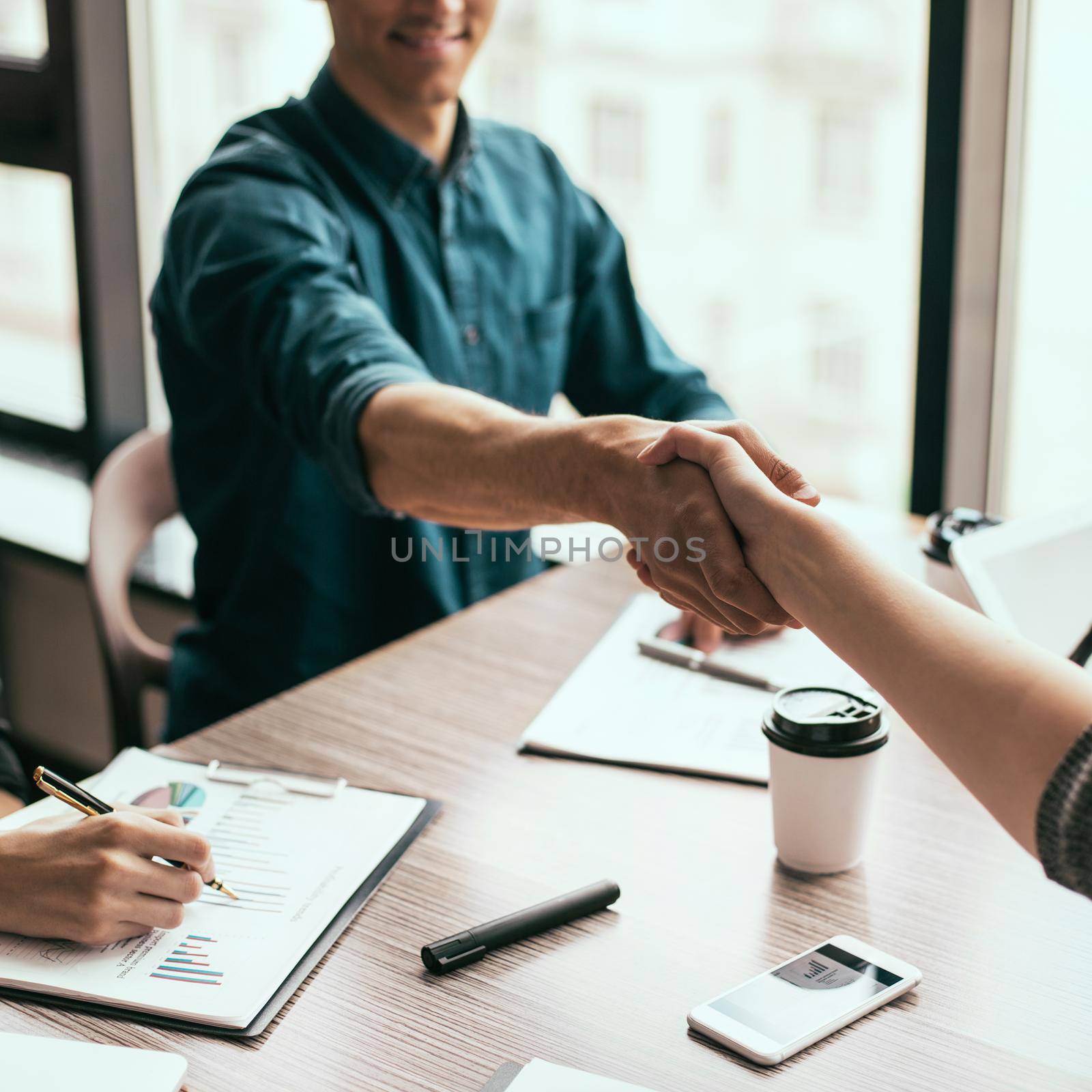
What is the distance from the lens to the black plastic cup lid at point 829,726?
2.99 ft

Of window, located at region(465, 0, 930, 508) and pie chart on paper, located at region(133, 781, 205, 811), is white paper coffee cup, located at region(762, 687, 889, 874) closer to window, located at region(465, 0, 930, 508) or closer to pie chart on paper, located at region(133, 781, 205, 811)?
pie chart on paper, located at region(133, 781, 205, 811)

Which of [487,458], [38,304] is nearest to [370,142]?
[487,458]

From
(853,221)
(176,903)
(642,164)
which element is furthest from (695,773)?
(642,164)

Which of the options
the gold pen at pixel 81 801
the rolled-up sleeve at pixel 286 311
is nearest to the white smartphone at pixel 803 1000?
the gold pen at pixel 81 801

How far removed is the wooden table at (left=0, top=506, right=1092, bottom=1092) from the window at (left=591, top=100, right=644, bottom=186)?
3.89 feet

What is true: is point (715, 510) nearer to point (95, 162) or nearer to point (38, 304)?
point (95, 162)

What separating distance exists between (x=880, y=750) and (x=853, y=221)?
125 cm

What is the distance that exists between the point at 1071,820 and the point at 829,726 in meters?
0.29

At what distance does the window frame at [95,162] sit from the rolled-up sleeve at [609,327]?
3.90 ft

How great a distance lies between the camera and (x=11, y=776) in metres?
1.44

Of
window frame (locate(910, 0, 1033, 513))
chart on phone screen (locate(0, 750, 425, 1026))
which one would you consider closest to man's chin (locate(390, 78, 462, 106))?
window frame (locate(910, 0, 1033, 513))

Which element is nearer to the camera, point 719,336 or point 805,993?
point 805,993

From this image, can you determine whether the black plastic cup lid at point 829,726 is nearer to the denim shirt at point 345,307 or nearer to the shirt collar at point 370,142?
the denim shirt at point 345,307

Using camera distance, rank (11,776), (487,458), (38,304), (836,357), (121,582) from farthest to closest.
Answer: (38,304) → (836,357) → (121,582) → (11,776) → (487,458)
